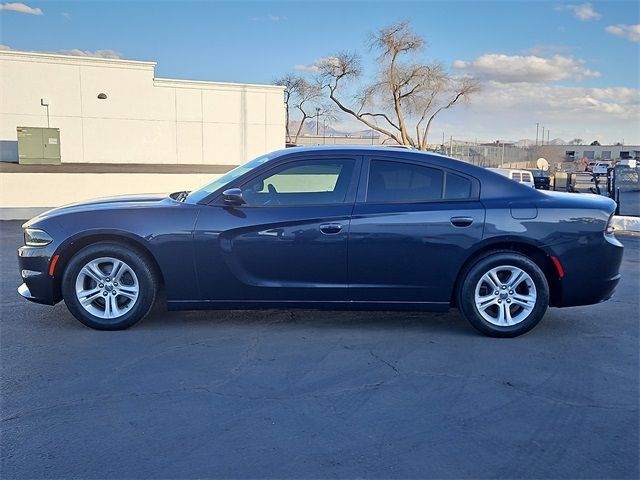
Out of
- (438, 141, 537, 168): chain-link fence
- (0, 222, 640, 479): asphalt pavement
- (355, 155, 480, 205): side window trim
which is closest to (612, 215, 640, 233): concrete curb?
(0, 222, 640, 479): asphalt pavement

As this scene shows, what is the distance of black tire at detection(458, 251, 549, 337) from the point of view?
494cm

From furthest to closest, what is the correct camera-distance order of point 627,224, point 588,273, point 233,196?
point 627,224, point 588,273, point 233,196

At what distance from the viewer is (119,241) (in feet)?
16.5

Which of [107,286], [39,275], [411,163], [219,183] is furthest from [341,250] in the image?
[39,275]

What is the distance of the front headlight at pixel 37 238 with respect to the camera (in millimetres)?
4977

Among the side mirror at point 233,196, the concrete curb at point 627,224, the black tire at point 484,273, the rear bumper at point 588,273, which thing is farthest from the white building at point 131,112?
the rear bumper at point 588,273

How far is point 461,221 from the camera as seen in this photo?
4922 mm

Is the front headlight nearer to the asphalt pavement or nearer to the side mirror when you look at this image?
the asphalt pavement

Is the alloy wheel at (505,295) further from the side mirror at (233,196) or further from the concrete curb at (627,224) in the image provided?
the concrete curb at (627,224)

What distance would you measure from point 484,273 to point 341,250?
1257 millimetres

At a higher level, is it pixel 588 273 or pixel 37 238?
pixel 37 238

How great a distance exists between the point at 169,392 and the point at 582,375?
294cm

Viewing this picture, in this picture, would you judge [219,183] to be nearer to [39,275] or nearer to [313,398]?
[39,275]

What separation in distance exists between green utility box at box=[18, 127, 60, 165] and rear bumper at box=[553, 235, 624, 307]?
24068 mm
